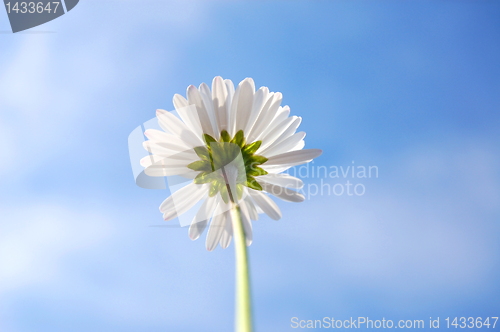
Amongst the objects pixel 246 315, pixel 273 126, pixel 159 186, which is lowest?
pixel 246 315

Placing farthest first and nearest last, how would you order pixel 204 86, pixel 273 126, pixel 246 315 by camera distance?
pixel 273 126 < pixel 204 86 < pixel 246 315

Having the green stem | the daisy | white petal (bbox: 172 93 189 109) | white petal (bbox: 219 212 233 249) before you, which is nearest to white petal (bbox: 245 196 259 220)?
the daisy

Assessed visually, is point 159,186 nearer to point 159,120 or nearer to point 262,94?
point 159,120

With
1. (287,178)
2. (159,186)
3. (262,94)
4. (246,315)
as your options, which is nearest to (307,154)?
(287,178)

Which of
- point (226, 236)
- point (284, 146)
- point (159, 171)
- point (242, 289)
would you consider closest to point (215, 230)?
point (226, 236)

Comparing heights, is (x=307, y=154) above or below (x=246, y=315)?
above

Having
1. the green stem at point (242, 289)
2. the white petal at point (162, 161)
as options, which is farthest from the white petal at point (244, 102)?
the green stem at point (242, 289)

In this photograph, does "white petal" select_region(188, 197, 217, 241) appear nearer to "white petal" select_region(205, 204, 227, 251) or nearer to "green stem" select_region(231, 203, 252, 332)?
"white petal" select_region(205, 204, 227, 251)

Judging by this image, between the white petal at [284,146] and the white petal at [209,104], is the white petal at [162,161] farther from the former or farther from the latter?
the white petal at [284,146]

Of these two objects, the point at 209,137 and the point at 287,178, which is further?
the point at 287,178
